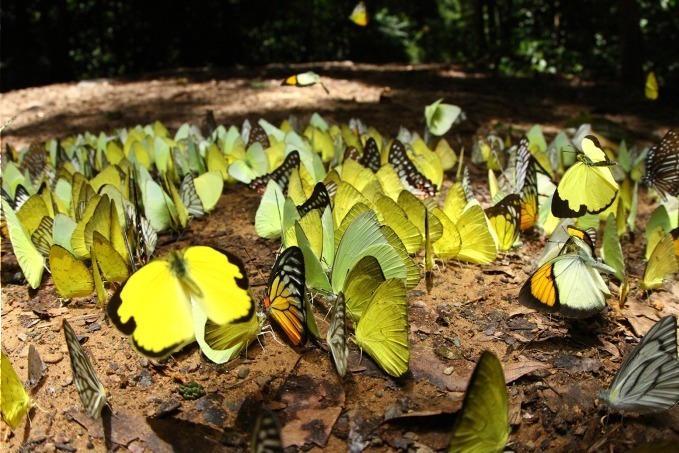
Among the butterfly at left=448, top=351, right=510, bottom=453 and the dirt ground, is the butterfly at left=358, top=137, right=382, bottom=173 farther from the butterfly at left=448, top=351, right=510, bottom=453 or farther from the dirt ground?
the butterfly at left=448, top=351, right=510, bottom=453

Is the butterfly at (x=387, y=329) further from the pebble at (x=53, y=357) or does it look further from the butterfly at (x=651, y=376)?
the pebble at (x=53, y=357)

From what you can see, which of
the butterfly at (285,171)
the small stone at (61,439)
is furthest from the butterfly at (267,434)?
the butterfly at (285,171)

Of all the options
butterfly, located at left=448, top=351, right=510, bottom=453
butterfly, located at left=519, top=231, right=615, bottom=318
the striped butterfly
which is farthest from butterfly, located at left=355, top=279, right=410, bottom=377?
the striped butterfly

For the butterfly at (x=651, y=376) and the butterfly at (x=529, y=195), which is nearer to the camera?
the butterfly at (x=651, y=376)

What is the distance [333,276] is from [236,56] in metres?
10.5

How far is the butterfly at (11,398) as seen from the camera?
5.21 ft

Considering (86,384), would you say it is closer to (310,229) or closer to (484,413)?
(310,229)

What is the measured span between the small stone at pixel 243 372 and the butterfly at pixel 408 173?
1.57 metres

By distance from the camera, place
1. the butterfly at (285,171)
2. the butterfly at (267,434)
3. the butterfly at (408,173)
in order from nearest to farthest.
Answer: the butterfly at (267,434) → the butterfly at (285,171) → the butterfly at (408,173)

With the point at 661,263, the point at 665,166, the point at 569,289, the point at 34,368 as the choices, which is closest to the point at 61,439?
the point at 34,368

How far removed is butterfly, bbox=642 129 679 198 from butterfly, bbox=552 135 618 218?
0.82 meters

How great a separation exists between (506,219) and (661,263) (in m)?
0.62

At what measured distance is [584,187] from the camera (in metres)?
2.34

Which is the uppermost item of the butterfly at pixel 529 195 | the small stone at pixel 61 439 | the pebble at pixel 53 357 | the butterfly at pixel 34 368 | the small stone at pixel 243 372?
the butterfly at pixel 529 195
